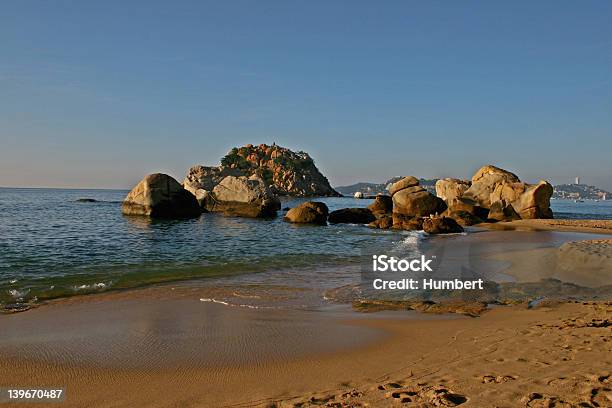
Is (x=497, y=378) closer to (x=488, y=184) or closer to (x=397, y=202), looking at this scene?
(x=397, y=202)

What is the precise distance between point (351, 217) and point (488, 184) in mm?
12692

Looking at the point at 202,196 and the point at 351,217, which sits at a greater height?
the point at 202,196

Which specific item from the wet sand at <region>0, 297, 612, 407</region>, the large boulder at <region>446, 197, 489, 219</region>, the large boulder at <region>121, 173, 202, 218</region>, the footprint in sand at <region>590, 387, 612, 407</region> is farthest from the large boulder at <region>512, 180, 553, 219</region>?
→ the footprint in sand at <region>590, 387, 612, 407</region>

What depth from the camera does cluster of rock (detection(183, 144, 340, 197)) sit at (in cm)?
12190

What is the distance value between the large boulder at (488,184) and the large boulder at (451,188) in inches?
29.3

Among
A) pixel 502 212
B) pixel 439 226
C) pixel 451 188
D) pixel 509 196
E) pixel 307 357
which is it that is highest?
pixel 451 188

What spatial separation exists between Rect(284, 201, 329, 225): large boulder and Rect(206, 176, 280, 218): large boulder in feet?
13.2

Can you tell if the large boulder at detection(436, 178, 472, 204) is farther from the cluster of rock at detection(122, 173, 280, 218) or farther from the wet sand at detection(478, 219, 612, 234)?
the cluster of rock at detection(122, 173, 280, 218)

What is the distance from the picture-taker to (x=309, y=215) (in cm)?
3209

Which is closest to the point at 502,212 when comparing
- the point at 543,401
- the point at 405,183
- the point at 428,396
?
the point at 405,183

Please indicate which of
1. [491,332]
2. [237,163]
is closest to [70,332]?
[491,332]

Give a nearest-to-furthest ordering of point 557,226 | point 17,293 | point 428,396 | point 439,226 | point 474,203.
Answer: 1. point 428,396
2. point 17,293
3. point 439,226
4. point 557,226
5. point 474,203

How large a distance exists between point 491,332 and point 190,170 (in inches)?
1901

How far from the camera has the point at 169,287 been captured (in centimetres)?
1047
